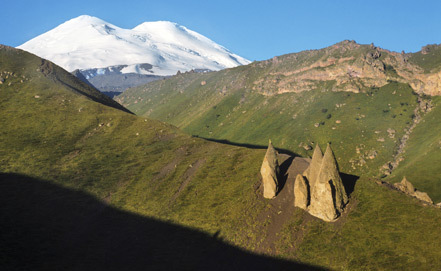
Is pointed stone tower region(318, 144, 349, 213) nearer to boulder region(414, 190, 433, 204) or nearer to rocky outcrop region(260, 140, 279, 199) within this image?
rocky outcrop region(260, 140, 279, 199)

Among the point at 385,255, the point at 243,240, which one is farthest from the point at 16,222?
the point at 385,255

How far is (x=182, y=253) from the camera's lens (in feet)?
249

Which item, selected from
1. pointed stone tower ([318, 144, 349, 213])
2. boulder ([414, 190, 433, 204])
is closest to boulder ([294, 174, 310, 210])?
pointed stone tower ([318, 144, 349, 213])

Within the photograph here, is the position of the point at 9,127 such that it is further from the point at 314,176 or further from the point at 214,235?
the point at 314,176

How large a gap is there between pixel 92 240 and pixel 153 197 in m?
23.6

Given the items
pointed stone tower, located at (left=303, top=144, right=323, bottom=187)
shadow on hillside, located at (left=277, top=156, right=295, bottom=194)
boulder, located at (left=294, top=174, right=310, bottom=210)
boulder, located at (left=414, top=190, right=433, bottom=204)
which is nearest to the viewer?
boulder, located at (left=294, top=174, right=310, bottom=210)

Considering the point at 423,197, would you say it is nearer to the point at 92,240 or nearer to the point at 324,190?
the point at 324,190

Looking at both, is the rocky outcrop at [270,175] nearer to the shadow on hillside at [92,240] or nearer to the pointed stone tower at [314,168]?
the pointed stone tower at [314,168]

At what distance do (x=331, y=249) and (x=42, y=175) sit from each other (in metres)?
94.1

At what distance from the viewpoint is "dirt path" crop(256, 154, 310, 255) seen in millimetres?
73312

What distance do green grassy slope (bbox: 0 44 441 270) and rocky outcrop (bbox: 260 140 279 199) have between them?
8.06 feet

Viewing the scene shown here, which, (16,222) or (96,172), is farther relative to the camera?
(96,172)

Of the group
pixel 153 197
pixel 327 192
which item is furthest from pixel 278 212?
pixel 153 197

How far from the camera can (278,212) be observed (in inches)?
3140
